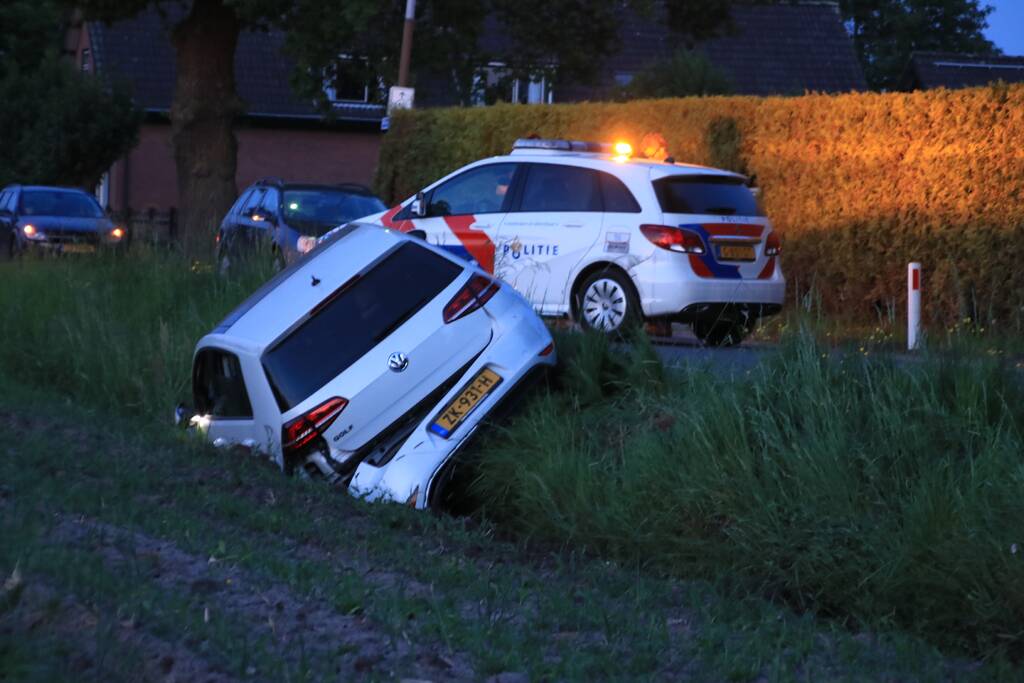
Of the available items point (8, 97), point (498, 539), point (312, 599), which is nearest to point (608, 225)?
point (498, 539)

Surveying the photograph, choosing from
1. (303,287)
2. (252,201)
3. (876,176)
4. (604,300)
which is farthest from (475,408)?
(252,201)

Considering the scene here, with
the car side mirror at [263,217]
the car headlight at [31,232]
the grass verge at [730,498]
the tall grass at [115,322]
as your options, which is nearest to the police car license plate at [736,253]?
the tall grass at [115,322]

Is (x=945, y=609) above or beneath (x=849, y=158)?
beneath

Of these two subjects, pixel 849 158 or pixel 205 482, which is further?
pixel 849 158

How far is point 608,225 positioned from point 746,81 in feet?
107

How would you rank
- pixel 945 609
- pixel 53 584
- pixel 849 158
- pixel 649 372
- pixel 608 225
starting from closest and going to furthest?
pixel 53 584, pixel 945 609, pixel 649 372, pixel 608 225, pixel 849 158

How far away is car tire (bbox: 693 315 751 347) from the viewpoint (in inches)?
504

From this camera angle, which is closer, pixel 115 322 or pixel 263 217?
pixel 115 322

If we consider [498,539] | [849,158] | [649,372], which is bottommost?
[498,539]

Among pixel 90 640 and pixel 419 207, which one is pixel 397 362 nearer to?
pixel 90 640

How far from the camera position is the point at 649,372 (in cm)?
916

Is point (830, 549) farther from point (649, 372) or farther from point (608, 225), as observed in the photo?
point (608, 225)

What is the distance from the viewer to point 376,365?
8711mm

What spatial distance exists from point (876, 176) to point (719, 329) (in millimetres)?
4255
